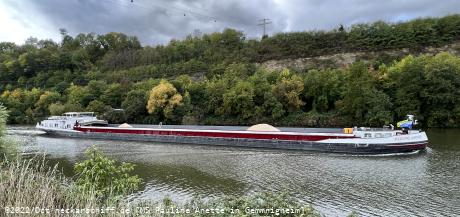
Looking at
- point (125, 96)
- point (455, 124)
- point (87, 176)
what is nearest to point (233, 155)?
point (87, 176)

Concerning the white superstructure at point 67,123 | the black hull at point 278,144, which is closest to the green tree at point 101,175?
the black hull at point 278,144

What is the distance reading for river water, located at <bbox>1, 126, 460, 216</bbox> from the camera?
1827cm

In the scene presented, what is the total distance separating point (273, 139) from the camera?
38.5m

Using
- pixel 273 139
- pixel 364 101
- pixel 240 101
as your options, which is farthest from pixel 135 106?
pixel 364 101

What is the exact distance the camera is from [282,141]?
3766 cm

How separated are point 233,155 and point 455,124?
3596 centimetres

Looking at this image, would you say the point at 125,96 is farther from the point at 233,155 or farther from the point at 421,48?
the point at 421,48

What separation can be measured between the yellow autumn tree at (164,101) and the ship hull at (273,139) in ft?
51.7

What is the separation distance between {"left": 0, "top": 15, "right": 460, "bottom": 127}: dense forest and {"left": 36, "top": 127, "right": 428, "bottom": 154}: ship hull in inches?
651

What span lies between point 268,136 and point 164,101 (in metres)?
31.8

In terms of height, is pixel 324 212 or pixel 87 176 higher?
pixel 87 176

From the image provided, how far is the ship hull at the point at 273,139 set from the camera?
32531 mm

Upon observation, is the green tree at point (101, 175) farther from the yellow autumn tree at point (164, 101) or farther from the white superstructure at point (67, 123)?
the yellow autumn tree at point (164, 101)

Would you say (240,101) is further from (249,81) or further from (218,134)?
(218,134)
